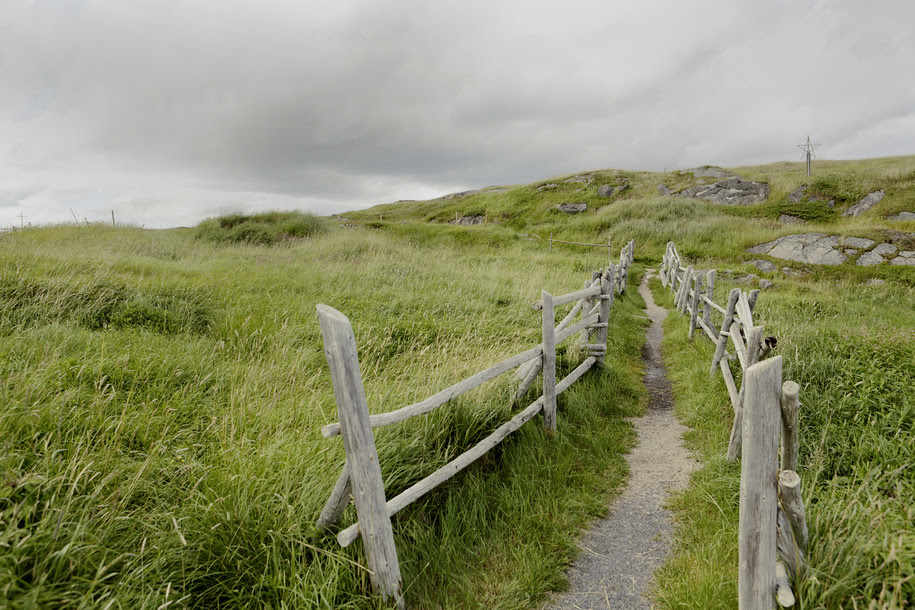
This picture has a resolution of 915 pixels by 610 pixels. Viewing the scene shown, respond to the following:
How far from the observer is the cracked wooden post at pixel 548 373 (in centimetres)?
533

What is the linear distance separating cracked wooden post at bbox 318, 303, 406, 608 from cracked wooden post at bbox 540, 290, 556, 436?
2.92 m

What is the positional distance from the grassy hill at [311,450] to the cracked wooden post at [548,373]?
308 millimetres

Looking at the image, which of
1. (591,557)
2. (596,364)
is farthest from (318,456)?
(596,364)

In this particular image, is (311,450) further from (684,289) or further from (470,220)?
(470,220)

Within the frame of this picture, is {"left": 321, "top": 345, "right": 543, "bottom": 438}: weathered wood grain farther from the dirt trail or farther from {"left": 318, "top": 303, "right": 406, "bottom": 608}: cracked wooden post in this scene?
the dirt trail

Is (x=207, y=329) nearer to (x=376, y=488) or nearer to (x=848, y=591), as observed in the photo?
(x=376, y=488)

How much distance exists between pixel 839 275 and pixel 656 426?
17.2 metres

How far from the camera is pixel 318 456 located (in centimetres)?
335

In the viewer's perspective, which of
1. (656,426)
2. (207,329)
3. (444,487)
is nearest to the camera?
(444,487)

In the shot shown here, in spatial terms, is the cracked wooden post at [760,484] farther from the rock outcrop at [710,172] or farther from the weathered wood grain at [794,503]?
the rock outcrop at [710,172]

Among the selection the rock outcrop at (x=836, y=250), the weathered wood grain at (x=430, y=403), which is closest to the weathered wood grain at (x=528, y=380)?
the weathered wood grain at (x=430, y=403)

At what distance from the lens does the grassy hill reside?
241cm

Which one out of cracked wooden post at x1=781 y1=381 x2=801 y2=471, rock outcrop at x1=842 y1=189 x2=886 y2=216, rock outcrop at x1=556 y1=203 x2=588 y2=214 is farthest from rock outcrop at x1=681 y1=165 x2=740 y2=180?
cracked wooden post at x1=781 y1=381 x2=801 y2=471

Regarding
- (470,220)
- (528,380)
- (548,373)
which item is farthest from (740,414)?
(470,220)
